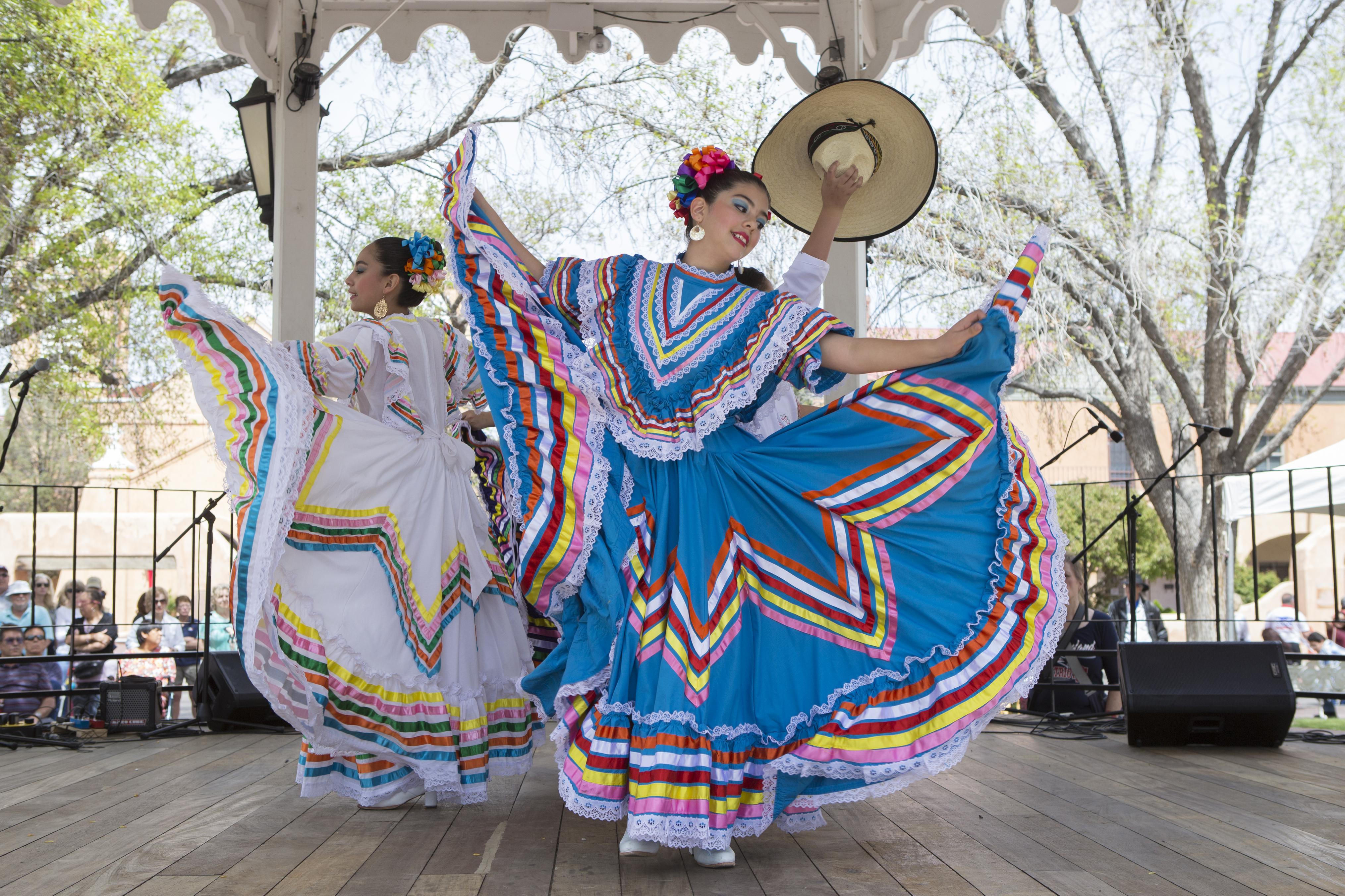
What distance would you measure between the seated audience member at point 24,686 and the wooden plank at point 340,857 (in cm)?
311

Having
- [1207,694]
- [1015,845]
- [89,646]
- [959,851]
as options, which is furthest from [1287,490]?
[89,646]

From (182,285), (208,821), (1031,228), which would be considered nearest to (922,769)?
(208,821)

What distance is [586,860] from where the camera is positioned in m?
2.23

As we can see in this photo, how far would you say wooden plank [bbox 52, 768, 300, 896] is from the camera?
1995mm

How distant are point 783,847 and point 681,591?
0.60m

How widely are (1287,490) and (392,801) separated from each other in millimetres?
6019

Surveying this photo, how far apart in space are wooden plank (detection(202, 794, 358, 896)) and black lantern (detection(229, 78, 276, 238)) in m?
2.33

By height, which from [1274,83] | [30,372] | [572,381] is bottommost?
[572,381]

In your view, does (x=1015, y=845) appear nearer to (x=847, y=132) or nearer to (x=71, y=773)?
(x=847, y=132)

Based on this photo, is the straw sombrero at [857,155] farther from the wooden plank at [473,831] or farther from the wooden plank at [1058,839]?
the wooden plank at [473,831]

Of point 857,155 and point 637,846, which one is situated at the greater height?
point 857,155

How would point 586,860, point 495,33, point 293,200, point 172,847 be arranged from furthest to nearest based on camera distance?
1. point 495,33
2. point 293,200
3. point 172,847
4. point 586,860

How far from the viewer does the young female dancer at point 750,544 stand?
2.17 m

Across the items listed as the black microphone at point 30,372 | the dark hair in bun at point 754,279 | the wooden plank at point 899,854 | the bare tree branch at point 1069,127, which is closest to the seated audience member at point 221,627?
the black microphone at point 30,372
